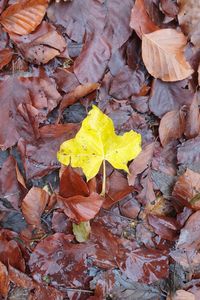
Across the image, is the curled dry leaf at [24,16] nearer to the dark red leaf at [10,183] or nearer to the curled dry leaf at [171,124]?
the dark red leaf at [10,183]

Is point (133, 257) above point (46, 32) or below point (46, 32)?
below

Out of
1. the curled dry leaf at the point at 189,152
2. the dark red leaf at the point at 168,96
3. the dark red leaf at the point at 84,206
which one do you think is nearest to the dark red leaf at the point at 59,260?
the dark red leaf at the point at 84,206

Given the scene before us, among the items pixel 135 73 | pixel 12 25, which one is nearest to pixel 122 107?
pixel 135 73

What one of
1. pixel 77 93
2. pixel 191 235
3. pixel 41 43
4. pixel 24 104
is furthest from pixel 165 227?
pixel 41 43

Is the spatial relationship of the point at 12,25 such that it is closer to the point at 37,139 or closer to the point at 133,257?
the point at 37,139

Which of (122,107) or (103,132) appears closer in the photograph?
(103,132)

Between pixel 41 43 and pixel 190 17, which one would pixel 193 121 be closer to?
pixel 190 17
